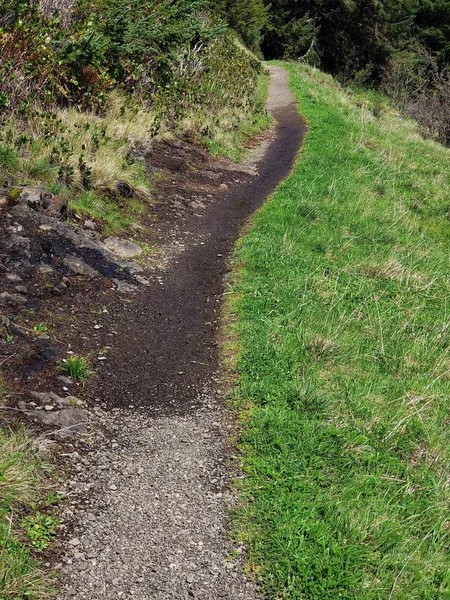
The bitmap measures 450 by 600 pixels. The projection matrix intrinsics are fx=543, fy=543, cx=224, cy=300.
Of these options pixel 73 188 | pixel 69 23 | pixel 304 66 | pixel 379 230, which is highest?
pixel 304 66

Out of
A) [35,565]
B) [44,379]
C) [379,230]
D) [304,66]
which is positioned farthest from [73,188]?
[304,66]

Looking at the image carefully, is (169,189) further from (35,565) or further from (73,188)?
(35,565)

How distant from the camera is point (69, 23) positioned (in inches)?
363

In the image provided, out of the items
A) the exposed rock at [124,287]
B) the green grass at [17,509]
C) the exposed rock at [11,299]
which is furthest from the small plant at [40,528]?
the exposed rock at [124,287]

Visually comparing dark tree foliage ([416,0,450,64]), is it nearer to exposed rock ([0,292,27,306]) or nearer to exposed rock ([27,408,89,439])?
exposed rock ([0,292,27,306])

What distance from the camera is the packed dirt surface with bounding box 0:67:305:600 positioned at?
2.94 meters

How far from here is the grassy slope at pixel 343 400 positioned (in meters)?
3.00

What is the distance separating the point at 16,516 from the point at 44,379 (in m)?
1.37

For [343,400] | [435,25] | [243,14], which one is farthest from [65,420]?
[435,25]

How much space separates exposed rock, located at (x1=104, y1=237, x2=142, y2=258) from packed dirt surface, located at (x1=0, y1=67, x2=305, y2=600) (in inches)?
0.8

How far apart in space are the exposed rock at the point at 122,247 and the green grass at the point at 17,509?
3.42 metres

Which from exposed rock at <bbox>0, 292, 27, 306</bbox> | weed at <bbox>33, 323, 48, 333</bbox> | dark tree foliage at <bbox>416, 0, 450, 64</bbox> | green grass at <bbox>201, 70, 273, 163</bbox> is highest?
dark tree foliage at <bbox>416, 0, 450, 64</bbox>

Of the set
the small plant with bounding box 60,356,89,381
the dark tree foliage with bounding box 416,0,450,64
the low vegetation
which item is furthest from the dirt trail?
the dark tree foliage with bounding box 416,0,450,64

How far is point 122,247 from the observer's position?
6.71 m
